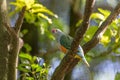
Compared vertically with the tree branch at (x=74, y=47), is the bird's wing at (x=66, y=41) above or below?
below

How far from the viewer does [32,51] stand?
1222 mm

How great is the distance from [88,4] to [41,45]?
0.78 m

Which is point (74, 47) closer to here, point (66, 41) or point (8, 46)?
point (8, 46)

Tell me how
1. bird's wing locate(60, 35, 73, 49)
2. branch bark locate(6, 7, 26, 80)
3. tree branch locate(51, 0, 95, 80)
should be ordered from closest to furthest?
tree branch locate(51, 0, 95, 80), branch bark locate(6, 7, 26, 80), bird's wing locate(60, 35, 73, 49)

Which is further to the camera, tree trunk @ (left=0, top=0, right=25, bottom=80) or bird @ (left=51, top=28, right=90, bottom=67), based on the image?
bird @ (left=51, top=28, right=90, bottom=67)

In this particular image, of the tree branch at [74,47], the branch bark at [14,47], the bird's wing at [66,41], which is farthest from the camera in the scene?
the bird's wing at [66,41]

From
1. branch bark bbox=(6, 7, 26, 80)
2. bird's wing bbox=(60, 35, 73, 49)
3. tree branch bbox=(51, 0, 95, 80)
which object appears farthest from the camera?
bird's wing bbox=(60, 35, 73, 49)

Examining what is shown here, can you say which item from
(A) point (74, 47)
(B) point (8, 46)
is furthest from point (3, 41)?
(A) point (74, 47)

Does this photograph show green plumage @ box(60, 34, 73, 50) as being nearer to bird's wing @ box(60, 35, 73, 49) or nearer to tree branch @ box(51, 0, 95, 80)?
bird's wing @ box(60, 35, 73, 49)

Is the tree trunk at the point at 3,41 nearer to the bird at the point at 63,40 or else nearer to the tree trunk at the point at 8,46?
the tree trunk at the point at 8,46

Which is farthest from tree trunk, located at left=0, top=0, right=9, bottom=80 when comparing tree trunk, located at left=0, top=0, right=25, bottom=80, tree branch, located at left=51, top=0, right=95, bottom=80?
tree branch, located at left=51, top=0, right=95, bottom=80

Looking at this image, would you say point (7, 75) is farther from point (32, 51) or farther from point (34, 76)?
point (32, 51)

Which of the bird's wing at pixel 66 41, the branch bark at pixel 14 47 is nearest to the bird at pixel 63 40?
the bird's wing at pixel 66 41

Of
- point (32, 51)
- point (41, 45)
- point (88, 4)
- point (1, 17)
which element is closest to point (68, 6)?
point (41, 45)
